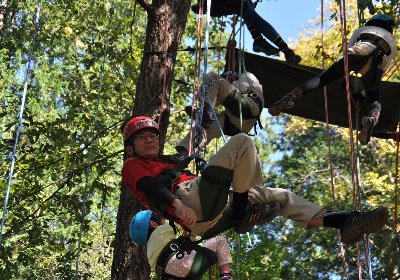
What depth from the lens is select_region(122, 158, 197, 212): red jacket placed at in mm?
3012

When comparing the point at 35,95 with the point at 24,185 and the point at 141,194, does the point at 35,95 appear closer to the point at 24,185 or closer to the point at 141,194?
the point at 24,185

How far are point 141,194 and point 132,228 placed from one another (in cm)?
22

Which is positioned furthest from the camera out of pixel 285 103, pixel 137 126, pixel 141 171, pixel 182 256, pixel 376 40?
pixel 376 40

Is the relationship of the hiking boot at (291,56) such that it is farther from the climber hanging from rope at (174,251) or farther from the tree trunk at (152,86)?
the climber hanging from rope at (174,251)

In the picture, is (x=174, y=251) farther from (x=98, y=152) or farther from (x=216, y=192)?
(x=98, y=152)

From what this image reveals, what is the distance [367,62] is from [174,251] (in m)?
2.33

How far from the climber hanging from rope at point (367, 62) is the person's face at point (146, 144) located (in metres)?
1.23

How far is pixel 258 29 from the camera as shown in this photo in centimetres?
487

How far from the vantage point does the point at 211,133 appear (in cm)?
446

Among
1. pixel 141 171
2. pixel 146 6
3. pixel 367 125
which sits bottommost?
pixel 141 171

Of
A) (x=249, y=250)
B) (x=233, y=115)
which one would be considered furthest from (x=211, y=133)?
(x=249, y=250)

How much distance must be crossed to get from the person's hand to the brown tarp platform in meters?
3.09

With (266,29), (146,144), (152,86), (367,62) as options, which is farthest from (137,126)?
(367,62)

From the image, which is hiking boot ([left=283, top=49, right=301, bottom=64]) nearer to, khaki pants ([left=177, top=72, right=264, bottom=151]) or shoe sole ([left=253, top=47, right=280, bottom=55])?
shoe sole ([left=253, top=47, right=280, bottom=55])
